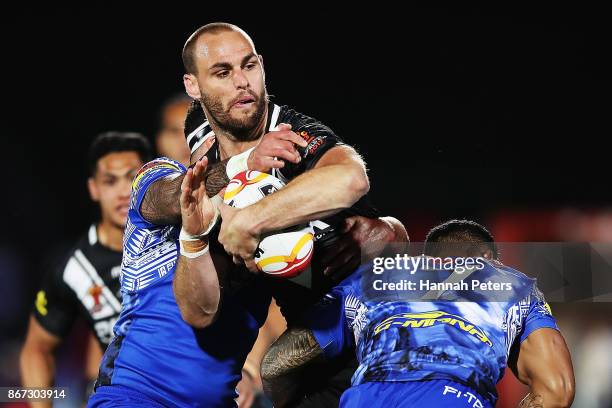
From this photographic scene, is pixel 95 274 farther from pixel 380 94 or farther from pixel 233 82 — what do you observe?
pixel 233 82

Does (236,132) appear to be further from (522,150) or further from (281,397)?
(522,150)

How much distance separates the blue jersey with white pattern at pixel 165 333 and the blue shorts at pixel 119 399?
0.02 meters

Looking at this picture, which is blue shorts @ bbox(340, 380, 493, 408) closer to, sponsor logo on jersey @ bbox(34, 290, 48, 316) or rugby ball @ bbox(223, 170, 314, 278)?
rugby ball @ bbox(223, 170, 314, 278)

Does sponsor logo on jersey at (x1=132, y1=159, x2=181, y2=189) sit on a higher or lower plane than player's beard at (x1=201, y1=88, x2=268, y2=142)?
lower

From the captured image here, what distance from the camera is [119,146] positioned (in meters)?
5.02

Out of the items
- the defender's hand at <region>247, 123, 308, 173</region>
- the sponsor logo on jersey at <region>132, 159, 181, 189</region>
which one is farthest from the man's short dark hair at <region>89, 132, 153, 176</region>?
the defender's hand at <region>247, 123, 308, 173</region>

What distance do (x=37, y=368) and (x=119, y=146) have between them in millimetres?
1418

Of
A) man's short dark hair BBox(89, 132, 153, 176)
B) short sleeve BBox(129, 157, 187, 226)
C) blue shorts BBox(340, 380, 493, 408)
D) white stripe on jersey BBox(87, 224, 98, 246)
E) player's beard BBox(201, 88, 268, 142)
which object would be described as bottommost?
blue shorts BBox(340, 380, 493, 408)

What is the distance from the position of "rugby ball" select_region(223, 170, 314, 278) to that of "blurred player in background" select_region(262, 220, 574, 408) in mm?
480

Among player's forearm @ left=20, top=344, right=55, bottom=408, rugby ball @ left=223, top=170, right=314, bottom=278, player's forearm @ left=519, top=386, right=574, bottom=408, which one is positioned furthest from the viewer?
player's forearm @ left=20, top=344, right=55, bottom=408

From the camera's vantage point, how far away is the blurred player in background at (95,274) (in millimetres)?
4902

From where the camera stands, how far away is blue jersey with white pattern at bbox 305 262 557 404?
2.94m

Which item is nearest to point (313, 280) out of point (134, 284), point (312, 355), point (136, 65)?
point (312, 355)

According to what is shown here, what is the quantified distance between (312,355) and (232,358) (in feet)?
1.47
